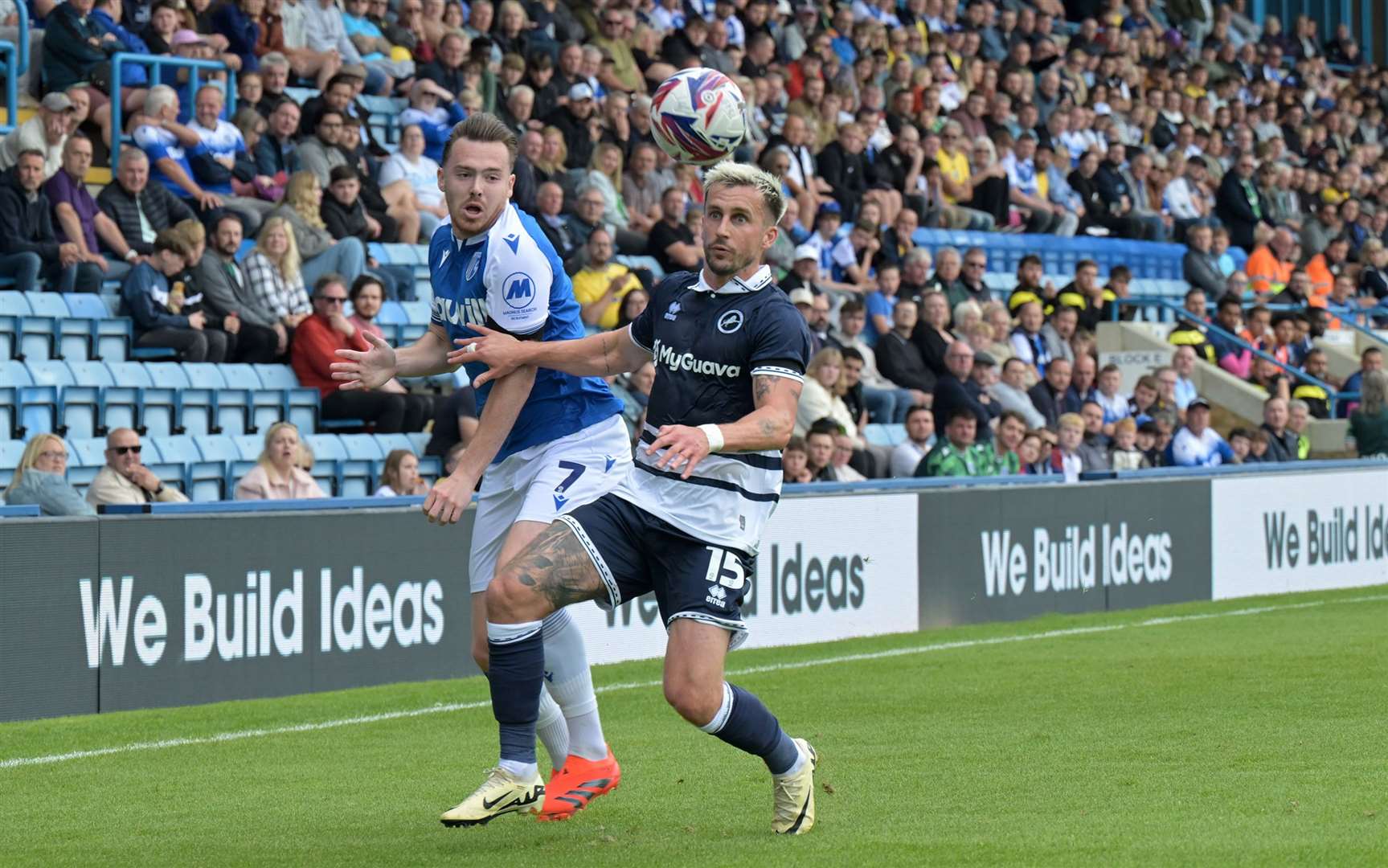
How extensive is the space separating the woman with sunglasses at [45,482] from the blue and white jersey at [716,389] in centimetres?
567

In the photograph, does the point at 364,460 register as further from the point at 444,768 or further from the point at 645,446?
the point at 645,446

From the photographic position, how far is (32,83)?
51.6 feet

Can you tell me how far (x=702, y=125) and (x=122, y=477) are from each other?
520 centimetres

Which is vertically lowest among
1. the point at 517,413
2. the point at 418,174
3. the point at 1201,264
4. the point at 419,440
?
the point at 419,440

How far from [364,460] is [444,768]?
6.40 metres

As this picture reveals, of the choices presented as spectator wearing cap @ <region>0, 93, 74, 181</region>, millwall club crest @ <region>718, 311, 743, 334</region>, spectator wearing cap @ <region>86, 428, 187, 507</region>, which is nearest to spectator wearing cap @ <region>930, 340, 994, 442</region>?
spectator wearing cap @ <region>0, 93, 74, 181</region>

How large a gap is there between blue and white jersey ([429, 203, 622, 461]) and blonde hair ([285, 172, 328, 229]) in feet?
28.5

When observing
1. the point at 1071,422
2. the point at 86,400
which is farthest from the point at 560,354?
the point at 1071,422

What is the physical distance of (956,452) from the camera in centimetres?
1617

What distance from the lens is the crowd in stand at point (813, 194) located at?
1465 centimetres

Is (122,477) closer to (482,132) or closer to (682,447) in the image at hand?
(482,132)

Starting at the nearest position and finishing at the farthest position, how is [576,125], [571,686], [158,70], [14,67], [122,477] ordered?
1. [571,686]
2. [122,477]
3. [14,67]
4. [158,70]
5. [576,125]

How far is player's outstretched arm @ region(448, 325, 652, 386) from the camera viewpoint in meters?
6.46

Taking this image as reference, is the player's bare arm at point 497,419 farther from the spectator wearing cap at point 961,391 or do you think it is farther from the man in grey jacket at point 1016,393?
the man in grey jacket at point 1016,393
